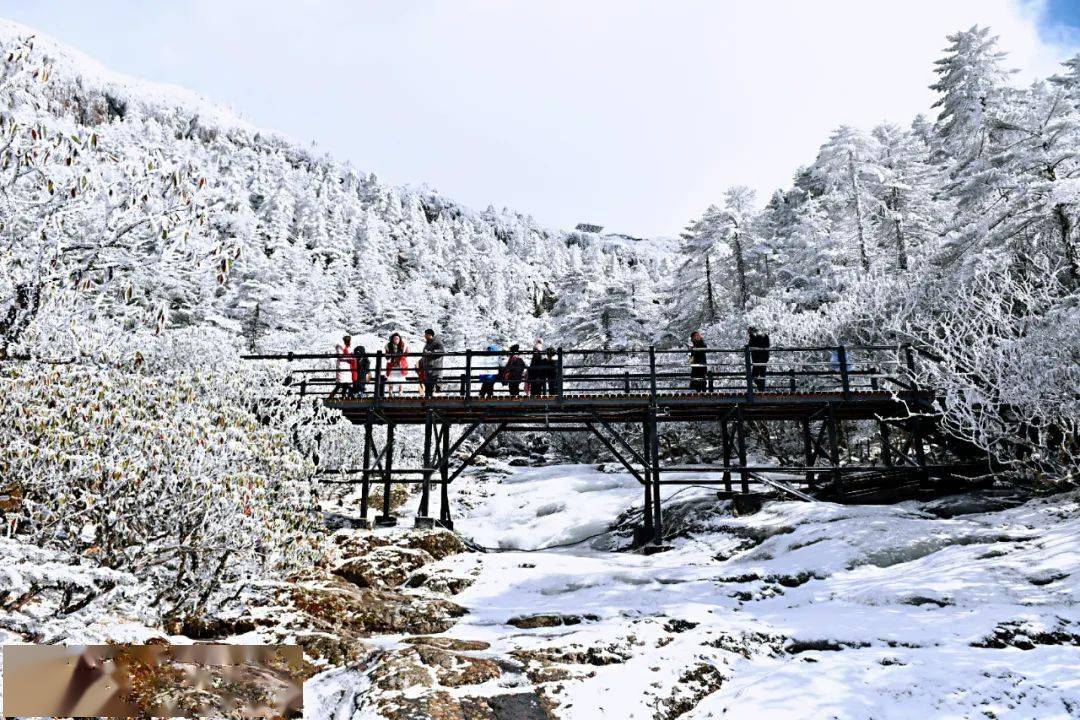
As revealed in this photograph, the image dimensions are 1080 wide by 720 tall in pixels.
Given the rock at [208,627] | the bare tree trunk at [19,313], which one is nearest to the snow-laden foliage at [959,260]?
the rock at [208,627]

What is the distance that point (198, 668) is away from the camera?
14.9ft

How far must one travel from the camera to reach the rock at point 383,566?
11.4 meters

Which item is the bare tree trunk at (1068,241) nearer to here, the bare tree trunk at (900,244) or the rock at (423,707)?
the bare tree trunk at (900,244)

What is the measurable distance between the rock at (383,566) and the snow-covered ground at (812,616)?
1.96ft

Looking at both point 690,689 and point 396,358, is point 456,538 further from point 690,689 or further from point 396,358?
point 690,689

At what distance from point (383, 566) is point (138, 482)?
17.8ft

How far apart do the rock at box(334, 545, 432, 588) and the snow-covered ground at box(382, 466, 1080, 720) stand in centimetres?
60

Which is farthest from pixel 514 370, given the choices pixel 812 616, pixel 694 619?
pixel 812 616

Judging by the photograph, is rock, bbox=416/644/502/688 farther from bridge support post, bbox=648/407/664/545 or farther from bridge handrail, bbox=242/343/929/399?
bridge support post, bbox=648/407/664/545

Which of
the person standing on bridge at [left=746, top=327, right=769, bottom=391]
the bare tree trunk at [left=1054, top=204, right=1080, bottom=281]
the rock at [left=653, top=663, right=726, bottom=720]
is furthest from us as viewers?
the bare tree trunk at [left=1054, top=204, right=1080, bottom=281]

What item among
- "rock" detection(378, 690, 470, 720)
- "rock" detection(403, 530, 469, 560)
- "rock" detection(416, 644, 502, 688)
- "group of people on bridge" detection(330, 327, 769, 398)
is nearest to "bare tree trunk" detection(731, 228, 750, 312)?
"group of people on bridge" detection(330, 327, 769, 398)

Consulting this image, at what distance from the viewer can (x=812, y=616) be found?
8.38 m

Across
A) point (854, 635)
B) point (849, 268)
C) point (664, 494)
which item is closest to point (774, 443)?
point (664, 494)

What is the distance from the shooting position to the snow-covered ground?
5.86 meters
